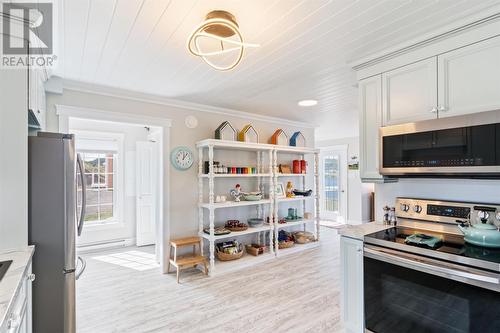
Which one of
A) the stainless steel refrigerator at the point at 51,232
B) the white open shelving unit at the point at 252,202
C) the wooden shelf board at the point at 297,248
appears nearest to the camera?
the stainless steel refrigerator at the point at 51,232

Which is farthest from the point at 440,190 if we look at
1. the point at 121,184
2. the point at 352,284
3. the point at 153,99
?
the point at 121,184

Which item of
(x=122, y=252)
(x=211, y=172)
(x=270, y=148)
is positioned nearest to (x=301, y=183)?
(x=270, y=148)

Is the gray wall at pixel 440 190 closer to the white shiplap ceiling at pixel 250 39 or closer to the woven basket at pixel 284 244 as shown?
the white shiplap ceiling at pixel 250 39

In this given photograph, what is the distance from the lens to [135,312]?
2.56m

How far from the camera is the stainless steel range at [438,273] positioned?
55.7 inches

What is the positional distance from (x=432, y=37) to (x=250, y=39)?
1.32 meters

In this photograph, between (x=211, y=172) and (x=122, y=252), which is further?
(x=122, y=252)

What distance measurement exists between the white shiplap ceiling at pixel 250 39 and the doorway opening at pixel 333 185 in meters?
4.16

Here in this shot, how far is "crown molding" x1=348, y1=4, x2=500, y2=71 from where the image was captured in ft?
5.29

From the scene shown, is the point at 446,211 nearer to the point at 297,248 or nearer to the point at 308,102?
the point at 308,102

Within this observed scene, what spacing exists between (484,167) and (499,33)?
2.74ft

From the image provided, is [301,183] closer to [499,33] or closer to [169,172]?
[169,172]

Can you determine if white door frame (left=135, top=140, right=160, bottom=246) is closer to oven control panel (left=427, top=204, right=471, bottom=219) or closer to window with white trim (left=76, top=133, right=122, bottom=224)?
window with white trim (left=76, top=133, right=122, bottom=224)

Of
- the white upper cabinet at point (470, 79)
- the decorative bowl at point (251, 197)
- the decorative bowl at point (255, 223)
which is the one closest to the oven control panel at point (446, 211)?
the white upper cabinet at point (470, 79)
